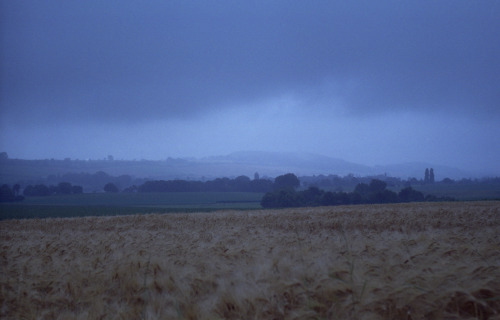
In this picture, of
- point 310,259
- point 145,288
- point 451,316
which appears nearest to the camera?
point 451,316

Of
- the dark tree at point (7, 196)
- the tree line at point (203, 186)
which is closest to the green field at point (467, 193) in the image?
the tree line at point (203, 186)

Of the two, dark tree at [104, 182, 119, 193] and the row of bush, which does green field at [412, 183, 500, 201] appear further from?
dark tree at [104, 182, 119, 193]

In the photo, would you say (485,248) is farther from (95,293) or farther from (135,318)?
(95,293)

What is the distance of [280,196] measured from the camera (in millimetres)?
51531

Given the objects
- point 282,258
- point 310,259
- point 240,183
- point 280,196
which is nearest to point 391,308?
point 310,259

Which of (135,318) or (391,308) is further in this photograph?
(135,318)

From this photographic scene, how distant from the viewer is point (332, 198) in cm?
5109

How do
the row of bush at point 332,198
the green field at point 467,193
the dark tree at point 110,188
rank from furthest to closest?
the dark tree at point 110,188
the green field at point 467,193
the row of bush at point 332,198

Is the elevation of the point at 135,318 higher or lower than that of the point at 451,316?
lower

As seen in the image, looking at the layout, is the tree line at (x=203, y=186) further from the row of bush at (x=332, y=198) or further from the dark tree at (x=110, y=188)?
the row of bush at (x=332, y=198)

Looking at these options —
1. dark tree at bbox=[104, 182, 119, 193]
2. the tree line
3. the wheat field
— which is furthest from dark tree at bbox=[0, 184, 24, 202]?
the wheat field

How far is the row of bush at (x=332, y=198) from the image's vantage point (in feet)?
163

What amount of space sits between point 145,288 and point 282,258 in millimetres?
2035

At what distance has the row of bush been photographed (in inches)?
1951
